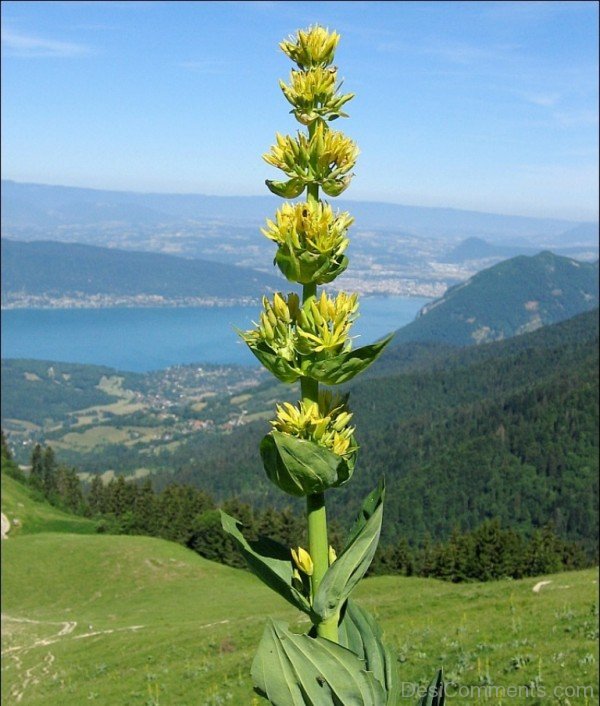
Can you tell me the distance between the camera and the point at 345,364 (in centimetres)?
356

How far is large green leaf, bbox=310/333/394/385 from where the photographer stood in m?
3.50

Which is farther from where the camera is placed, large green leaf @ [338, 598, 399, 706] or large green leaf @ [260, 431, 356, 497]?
large green leaf @ [338, 598, 399, 706]

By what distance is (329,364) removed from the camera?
354 centimetres

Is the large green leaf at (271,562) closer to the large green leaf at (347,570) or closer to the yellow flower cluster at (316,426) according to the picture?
the large green leaf at (347,570)

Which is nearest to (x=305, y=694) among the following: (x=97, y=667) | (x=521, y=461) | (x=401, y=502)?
(x=97, y=667)

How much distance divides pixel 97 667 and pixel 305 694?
2464 centimetres

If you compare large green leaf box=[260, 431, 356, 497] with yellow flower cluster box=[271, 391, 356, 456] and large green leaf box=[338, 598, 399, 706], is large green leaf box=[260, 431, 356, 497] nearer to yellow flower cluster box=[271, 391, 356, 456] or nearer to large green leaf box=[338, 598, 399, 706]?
yellow flower cluster box=[271, 391, 356, 456]

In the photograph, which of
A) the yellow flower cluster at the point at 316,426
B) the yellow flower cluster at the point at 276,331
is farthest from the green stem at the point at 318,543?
the yellow flower cluster at the point at 276,331

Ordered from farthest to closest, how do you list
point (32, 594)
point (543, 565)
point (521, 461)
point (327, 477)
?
point (521, 461) → point (543, 565) → point (32, 594) → point (327, 477)

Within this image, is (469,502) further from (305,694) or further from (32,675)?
(305,694)

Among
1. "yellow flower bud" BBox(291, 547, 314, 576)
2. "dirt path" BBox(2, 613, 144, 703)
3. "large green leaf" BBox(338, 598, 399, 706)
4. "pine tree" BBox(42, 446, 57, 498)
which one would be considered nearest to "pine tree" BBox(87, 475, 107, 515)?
"pine tree" BBox(42, 446, 57, 498)

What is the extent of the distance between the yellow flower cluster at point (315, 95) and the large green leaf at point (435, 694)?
3052 millimetres

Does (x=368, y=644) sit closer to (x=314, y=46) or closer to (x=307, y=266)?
(x=307, y=266)

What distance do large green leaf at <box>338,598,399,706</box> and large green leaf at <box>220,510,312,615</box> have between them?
33 cm
